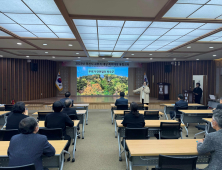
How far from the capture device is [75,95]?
1438 centimetres

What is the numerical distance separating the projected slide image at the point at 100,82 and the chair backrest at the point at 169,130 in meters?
10.9

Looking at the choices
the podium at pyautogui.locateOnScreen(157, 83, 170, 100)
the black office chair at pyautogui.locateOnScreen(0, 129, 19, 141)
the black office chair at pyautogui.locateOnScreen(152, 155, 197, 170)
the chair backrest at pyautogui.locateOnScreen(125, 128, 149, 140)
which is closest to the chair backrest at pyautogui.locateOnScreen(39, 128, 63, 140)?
the black office chair at pyautogui.locateOnScreen(0, 129, 19, 141)

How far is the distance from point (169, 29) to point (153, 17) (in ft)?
3.92

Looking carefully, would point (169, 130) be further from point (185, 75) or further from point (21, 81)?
point (21, 81)

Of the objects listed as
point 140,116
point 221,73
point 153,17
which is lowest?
point 140,116

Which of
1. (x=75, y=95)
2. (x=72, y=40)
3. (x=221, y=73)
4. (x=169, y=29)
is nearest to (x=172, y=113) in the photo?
(x=169, y=29)

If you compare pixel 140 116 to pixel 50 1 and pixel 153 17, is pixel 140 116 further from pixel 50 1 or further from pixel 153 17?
pixel 50 1

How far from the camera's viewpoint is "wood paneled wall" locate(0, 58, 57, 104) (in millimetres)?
10469

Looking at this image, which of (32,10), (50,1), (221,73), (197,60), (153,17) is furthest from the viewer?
(197,60)

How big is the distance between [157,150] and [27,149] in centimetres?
161

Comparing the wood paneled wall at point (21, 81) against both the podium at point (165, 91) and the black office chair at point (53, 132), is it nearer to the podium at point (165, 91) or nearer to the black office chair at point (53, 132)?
the podium at point (165, 91)

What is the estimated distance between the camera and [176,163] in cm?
183

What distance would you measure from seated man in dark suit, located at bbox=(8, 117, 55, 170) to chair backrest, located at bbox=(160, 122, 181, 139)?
2.42 metres

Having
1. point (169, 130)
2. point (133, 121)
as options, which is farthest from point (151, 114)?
point (133, 121)
